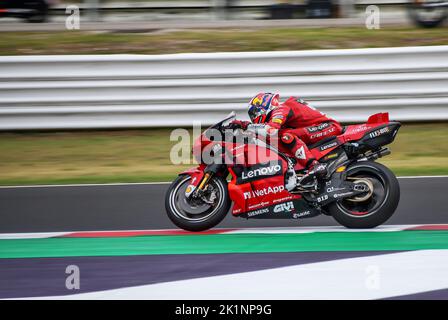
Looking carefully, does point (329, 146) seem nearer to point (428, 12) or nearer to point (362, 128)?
point (362, 128)

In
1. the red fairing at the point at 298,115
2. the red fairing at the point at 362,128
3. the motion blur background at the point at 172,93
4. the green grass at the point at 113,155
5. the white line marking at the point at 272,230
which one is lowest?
the white line marking at the point at 272,230

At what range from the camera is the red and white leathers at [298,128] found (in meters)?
7.32

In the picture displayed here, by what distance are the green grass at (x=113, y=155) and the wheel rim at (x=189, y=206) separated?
247 centimetres

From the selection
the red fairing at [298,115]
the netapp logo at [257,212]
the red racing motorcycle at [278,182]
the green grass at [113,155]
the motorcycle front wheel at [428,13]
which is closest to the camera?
the red racing motorcycle at [278,182]

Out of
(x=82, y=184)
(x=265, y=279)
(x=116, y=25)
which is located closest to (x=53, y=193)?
(x=82, y=184)

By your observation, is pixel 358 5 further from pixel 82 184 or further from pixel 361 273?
pixel 361 273

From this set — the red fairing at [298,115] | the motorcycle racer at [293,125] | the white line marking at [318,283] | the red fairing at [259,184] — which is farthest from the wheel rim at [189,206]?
the white line marking at [318,283]

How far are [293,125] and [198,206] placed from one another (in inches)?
45.0

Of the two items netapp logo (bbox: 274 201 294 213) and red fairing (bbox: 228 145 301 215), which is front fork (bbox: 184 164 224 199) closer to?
red fairing (bbox: 228 145 301 215)

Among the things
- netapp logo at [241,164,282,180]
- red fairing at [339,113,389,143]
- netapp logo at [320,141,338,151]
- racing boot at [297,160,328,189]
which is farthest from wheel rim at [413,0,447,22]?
netapp logo at [241,164,282,180]

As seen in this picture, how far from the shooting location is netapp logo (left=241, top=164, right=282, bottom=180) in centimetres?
739

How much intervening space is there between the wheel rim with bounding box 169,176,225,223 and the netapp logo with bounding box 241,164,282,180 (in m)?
0.25

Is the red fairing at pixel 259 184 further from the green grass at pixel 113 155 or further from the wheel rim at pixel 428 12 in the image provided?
the wheel rim at pixel 428 12

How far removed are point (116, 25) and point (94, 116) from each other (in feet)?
14.2
